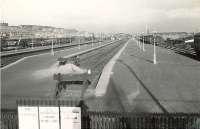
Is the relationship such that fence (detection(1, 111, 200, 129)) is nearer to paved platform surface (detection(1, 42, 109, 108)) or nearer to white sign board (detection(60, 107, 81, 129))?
white sign board (detection(60, 107, 81, 129))

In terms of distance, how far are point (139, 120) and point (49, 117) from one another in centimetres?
355

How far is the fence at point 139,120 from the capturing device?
11211 mm

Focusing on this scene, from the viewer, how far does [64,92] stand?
21234 millimetres

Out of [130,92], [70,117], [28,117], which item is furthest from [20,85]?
[70,117]

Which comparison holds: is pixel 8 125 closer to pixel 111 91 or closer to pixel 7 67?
pixel 111 91

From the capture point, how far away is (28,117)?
34.1 ft

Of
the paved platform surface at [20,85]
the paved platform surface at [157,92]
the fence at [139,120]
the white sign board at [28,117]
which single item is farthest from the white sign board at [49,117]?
the paved platform surface at [20,85]

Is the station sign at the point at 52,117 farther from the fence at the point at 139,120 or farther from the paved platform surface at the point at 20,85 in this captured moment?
the paved platform surface at the point at 20,85

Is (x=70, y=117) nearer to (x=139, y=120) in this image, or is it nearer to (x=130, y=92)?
(x=139, y=120)

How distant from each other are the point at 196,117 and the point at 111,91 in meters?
11.6

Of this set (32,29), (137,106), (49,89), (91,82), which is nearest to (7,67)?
(49,89)

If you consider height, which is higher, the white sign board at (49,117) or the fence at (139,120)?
the white sign board at (49,117)

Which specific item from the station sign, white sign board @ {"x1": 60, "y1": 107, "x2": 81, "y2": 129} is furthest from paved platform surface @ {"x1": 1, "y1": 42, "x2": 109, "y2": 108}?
white sign board @ {"x1": 60, "y1": 107, "x2": 81, "y2": 129}

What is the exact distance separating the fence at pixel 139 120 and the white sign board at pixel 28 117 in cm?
146
